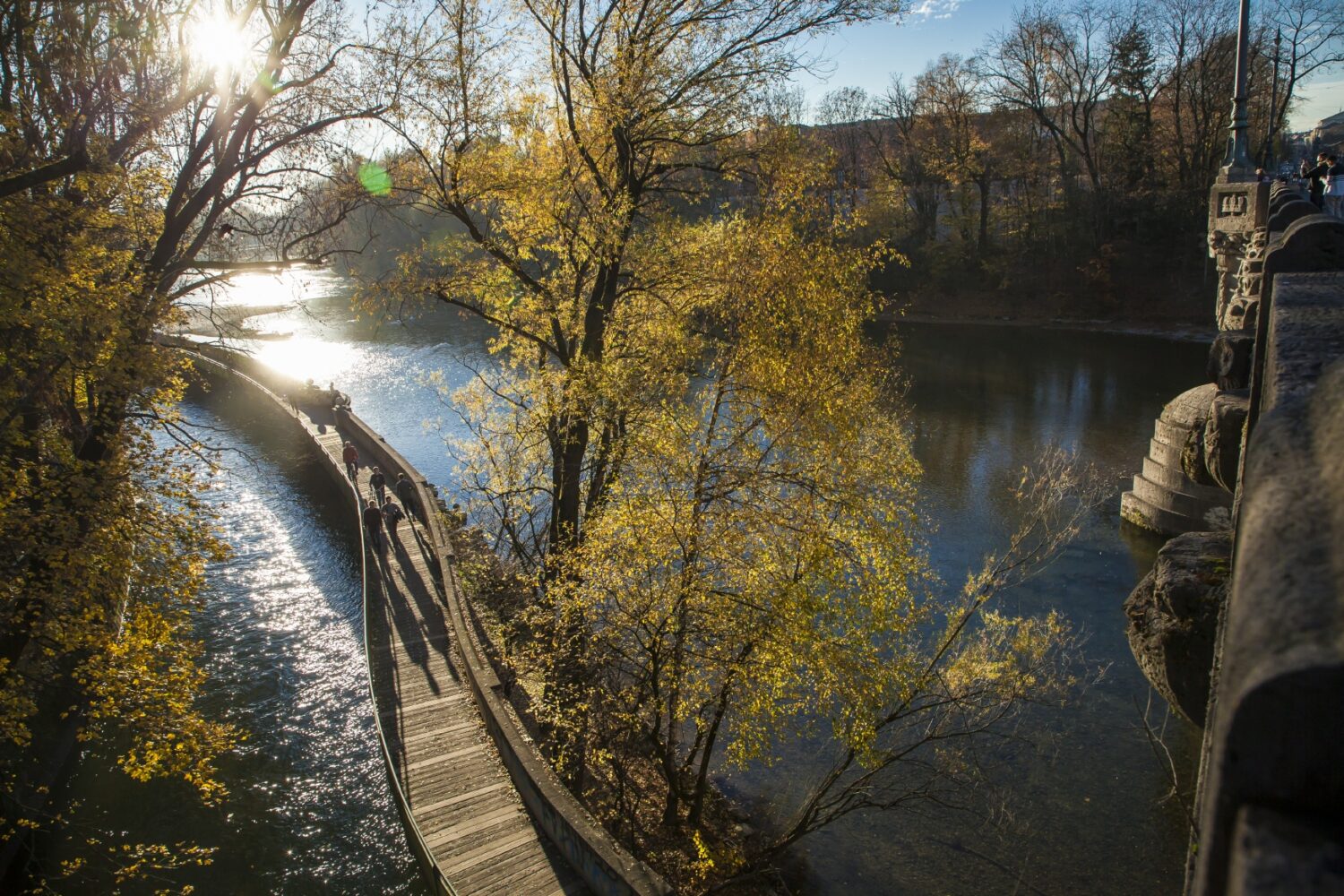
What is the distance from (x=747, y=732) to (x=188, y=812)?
9.87 m

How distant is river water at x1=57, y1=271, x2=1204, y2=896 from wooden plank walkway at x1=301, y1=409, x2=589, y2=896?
50.5 inches

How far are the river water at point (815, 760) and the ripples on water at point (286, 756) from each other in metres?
0.04

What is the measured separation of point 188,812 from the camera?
45.2 feet

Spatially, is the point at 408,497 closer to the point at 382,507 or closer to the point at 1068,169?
the point at 382,507

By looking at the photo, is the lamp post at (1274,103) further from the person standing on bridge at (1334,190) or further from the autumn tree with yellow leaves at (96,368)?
the autumn tree with yellow leaves at (96,368)

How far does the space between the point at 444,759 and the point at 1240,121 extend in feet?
58.3

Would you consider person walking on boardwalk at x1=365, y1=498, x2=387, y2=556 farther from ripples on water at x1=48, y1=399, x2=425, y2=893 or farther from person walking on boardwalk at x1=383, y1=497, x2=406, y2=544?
ripples on water at x1=48, y1=399, x2=425, y2=893

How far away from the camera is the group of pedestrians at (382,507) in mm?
21297

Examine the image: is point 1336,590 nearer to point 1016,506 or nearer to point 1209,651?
point 1209,651

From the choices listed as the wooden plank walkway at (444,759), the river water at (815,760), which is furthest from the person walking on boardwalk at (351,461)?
the wooden plank walkway at (444,759)

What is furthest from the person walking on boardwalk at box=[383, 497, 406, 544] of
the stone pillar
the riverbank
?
the riverbank

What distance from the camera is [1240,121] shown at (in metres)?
15.3

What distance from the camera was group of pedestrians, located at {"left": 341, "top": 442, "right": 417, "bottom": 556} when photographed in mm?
21297

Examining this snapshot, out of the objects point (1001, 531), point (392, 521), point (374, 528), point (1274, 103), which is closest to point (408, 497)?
point (392, 521)
